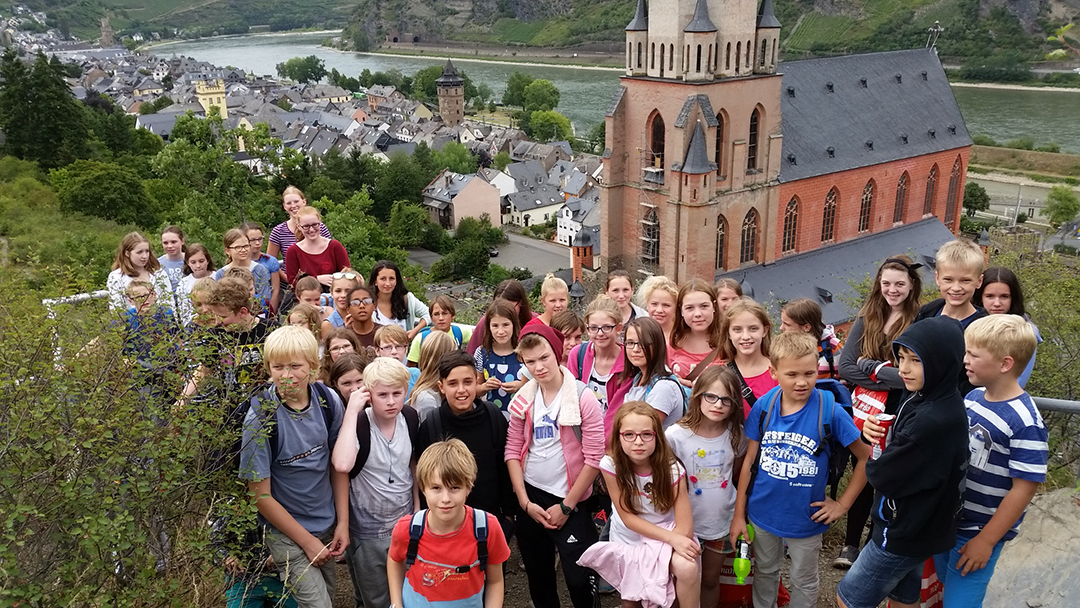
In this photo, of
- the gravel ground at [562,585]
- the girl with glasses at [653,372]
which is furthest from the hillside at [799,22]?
the girl with glasses at [653,372]

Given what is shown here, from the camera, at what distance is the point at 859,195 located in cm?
2894

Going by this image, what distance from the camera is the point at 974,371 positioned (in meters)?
3.44

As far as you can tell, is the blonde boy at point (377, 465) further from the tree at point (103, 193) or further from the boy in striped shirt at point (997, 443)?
the tree at point (103, 193)

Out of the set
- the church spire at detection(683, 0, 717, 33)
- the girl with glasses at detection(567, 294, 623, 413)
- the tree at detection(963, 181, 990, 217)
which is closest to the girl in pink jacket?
the girl with glasses at detection(567, 294, 623, 413)

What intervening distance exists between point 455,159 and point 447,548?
2664 inches

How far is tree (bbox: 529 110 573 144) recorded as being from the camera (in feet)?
273

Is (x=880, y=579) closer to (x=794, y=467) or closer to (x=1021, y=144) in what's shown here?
(x=794, y=467)

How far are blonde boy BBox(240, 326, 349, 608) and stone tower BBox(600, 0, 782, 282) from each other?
2184cm

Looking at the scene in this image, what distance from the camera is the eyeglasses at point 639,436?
3740 mm

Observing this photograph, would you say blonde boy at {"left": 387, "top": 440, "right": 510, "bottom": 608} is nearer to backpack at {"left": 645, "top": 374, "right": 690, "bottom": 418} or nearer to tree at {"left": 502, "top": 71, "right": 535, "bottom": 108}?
backpack at {"left": 645, "top": 374, "right": 690, "bottom": 418}

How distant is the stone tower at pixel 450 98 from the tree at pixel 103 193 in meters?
63.7

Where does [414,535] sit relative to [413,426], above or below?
below

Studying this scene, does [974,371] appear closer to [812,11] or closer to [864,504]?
[864,504]

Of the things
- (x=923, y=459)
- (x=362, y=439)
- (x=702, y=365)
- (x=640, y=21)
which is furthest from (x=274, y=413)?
(x=640, y=21)
